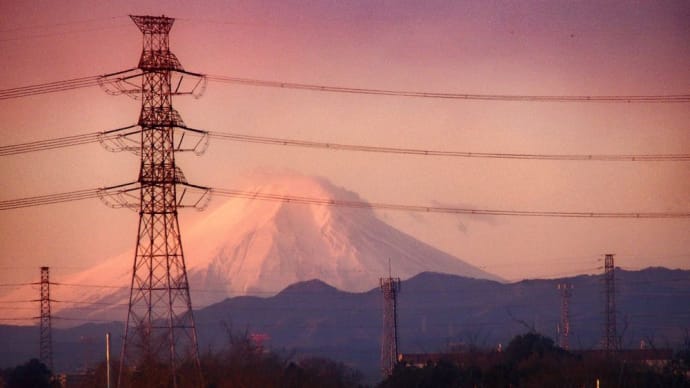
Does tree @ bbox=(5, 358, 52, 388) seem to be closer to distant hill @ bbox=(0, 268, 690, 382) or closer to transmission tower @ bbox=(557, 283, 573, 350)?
transmission tower @ bbox=(557, 283, 573, 350)

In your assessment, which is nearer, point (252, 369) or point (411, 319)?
point (252, 369)

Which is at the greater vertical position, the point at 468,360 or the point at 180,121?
the point at 180,121

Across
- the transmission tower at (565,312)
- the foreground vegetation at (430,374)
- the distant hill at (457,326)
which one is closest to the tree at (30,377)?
the foreground vegetation at (430,374)

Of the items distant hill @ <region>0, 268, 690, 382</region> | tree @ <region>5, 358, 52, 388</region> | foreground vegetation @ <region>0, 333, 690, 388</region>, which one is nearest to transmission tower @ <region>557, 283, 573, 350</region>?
foreground vegetation @ <region>0, 333, 690, 388</region>

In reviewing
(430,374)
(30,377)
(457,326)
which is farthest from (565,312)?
(457,326)

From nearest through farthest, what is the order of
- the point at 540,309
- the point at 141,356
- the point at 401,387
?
the point at 141,356 < the point at 401,387 < the point at 540,309

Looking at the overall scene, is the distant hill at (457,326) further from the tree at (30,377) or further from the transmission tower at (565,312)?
the tree at (30,377)

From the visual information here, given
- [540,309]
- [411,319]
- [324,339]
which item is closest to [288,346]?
[324,339]

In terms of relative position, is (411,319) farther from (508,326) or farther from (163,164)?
(163,164)
